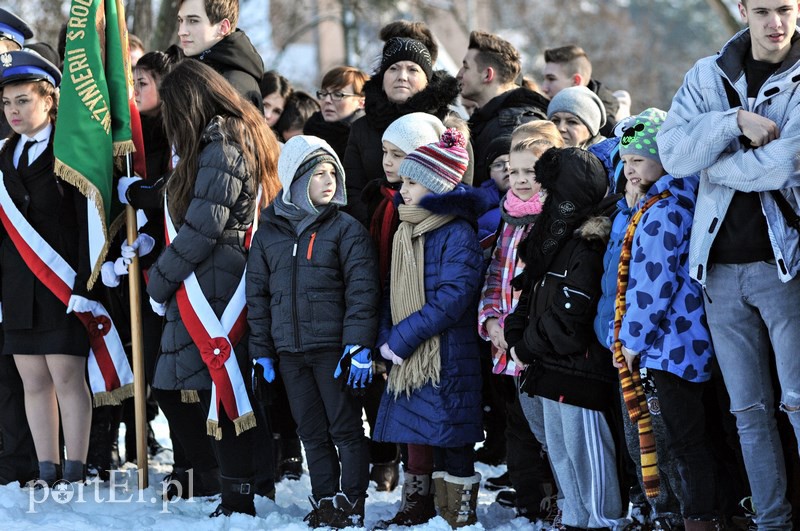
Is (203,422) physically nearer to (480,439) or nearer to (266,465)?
(266,465)

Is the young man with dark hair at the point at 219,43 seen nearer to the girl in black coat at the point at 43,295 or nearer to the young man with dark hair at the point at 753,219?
the girl in black coat at the point at 43,295

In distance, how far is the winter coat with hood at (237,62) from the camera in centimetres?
666

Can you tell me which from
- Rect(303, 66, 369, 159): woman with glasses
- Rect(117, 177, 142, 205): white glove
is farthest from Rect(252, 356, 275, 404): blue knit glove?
Rect(303, 66, 369, 159): woman with glasses

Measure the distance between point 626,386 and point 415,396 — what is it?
1153 mm

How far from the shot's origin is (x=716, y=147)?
4.50m

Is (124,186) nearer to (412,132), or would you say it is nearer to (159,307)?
(159,307)

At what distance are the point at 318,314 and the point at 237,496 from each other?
3.51ft

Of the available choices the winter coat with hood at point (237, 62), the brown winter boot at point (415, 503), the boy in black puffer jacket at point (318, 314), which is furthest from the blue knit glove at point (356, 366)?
the winter coat with hood at point (237, 62)

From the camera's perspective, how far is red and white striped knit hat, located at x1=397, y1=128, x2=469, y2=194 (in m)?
5.70

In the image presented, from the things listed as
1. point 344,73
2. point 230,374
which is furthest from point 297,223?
point 344,73

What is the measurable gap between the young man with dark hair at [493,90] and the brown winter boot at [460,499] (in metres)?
1.91

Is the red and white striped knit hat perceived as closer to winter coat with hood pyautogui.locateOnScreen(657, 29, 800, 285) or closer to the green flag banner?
winter coat with hood pyautogui.locateOnScreen(657, 29, 800, 285)

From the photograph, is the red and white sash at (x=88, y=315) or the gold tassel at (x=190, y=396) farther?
the red and white sash at (x=88, y=315)

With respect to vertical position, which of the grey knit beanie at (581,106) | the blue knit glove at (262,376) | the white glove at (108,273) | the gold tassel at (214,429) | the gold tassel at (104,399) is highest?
the grey knit beanie at (581,106)
